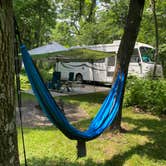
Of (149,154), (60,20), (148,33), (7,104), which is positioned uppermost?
(60,20)

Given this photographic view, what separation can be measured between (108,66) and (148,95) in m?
5.70

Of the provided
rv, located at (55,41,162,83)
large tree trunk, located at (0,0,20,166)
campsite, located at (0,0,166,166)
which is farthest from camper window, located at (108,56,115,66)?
large tree trunk, located at (0,0,20,166)

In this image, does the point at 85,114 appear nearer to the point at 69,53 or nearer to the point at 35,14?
the point at 69,53

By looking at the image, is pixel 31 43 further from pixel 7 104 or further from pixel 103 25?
pixel 7 104

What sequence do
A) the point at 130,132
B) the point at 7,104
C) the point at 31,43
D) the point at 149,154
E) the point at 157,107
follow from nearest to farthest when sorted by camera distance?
the point at 7,104 → the point at 149,154 → the point at 130,132 → the point at 157,107 → the point at 31,43

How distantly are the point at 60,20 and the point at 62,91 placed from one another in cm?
1442

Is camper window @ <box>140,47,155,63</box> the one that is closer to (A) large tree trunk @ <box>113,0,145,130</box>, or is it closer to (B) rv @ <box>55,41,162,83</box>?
A: (B) rv @ <box>55,41,162,83</box>

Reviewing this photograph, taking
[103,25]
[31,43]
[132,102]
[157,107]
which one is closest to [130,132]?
[157,107]

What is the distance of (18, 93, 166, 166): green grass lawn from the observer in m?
3.25

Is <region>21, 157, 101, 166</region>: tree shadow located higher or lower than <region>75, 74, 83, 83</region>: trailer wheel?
lower

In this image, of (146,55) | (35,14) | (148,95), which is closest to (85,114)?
(148,95)

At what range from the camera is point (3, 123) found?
183 centimetres

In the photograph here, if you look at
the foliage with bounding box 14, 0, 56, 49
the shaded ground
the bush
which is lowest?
the shaded ground

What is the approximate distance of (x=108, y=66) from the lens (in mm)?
11547
